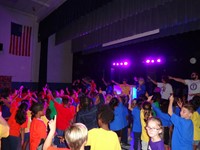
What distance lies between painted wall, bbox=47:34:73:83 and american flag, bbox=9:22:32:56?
1751mm

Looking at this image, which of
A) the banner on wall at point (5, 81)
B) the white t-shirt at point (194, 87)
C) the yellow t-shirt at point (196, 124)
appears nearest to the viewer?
the yellow t-shirt at point (196, 124)

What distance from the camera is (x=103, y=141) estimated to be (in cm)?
247

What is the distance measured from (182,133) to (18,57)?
12.0m

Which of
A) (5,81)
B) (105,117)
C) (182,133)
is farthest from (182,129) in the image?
(5,81)

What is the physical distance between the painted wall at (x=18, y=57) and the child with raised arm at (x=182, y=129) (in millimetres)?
11264

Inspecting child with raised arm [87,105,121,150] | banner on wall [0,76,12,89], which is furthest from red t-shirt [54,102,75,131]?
banner on wall [0,76,12,89]

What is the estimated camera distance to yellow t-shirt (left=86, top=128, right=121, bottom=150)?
2.45 meters

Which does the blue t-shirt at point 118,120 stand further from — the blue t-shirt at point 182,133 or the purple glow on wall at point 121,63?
the purple glow on wall at point 121,63

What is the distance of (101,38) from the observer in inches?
445

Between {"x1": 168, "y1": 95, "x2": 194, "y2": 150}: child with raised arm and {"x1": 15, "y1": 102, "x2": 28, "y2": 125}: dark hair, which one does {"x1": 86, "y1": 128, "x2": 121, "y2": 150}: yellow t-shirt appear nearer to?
{"x1": 168, "y1": 95, "x2": 194, "y2": 150}: child with raised arm

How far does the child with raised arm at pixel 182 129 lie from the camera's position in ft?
10.0

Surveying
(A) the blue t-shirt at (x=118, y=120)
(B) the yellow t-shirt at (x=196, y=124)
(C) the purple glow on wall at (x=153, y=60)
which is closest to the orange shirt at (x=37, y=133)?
(A) the blue t-shirt at (x=118, y=120)

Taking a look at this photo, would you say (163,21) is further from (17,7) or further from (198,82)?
(17,7)

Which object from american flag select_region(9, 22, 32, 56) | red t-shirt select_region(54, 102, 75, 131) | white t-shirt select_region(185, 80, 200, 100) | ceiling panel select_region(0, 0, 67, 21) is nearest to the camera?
red t-shirt select_region(54, 102, 75, 131)
